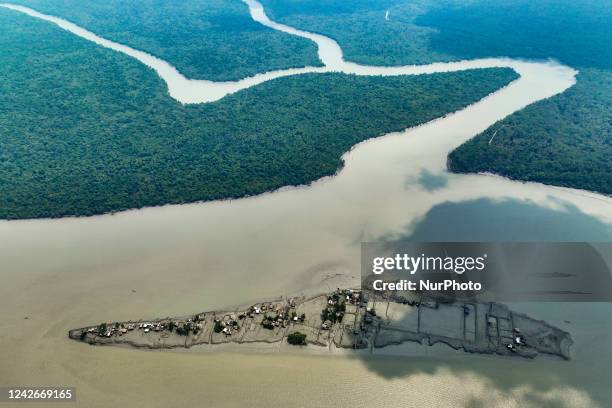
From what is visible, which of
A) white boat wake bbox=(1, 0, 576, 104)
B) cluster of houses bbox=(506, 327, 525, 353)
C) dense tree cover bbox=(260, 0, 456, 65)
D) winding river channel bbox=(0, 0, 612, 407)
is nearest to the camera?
winding river channel bbox=(0, 0, 612, 407)

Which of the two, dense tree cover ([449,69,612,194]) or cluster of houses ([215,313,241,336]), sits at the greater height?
dense tree cover ([449,69,612,194])

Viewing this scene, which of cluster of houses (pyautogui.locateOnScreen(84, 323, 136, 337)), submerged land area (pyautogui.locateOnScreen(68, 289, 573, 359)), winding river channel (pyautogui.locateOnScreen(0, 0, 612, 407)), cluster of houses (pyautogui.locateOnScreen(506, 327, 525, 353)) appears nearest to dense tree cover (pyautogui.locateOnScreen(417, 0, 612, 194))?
winding river channel (pyautogui.locateOnScreen(0, 0, 612, 407))

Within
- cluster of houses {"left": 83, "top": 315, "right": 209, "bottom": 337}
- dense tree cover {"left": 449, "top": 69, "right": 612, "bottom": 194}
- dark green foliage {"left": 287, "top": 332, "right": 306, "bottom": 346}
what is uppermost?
dense tree cover {"left": 449, "top": 69, "right": 612, "bottom": 194}

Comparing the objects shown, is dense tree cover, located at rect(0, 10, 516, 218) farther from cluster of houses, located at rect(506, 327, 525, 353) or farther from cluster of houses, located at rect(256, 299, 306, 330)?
cluster of houses, located at rect(506, 327, 525, 353)

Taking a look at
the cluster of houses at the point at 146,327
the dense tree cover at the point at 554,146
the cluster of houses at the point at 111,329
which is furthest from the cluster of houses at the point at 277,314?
the dense tree cover at the point at 554,146

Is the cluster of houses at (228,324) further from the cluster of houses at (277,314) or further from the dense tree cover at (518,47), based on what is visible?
the dense tree cover at (518,47)

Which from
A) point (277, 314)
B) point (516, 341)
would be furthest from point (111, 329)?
point (516, 341)
